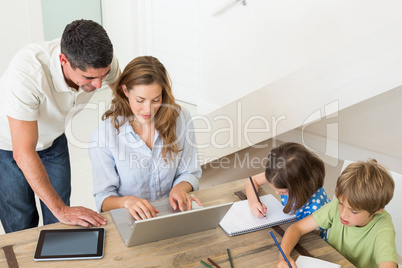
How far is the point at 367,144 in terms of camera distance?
143 inches

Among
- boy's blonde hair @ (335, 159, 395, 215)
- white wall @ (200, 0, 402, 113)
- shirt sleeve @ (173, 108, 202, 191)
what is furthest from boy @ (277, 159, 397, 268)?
white wall @ (200, 0, 402, 113)

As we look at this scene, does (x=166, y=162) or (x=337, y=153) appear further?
(x=337, y=153)

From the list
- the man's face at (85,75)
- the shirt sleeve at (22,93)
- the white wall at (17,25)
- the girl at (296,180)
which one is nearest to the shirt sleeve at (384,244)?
the girl at (296,180)

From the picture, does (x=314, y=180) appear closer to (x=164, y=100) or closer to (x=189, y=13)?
(x=164, y=100)

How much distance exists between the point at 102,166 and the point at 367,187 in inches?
38.3

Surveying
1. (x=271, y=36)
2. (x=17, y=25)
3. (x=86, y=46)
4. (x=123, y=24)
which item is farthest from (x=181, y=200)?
(x=123, y=24)

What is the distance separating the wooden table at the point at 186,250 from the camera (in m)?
1.48

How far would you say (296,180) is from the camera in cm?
180

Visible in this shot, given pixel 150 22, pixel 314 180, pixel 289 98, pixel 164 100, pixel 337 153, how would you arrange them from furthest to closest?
pixel 150 22 < pixel 337 153 < pixel 289 98 < pixel 164 100 < pixel 314 180

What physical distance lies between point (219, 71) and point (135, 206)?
265 centimetres

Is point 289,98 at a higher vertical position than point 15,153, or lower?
lower

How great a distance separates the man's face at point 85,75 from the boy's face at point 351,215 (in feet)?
3.14

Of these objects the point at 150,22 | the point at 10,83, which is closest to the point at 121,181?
the point at 10,83

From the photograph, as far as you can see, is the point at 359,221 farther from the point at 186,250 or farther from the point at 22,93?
the point at 22,93
